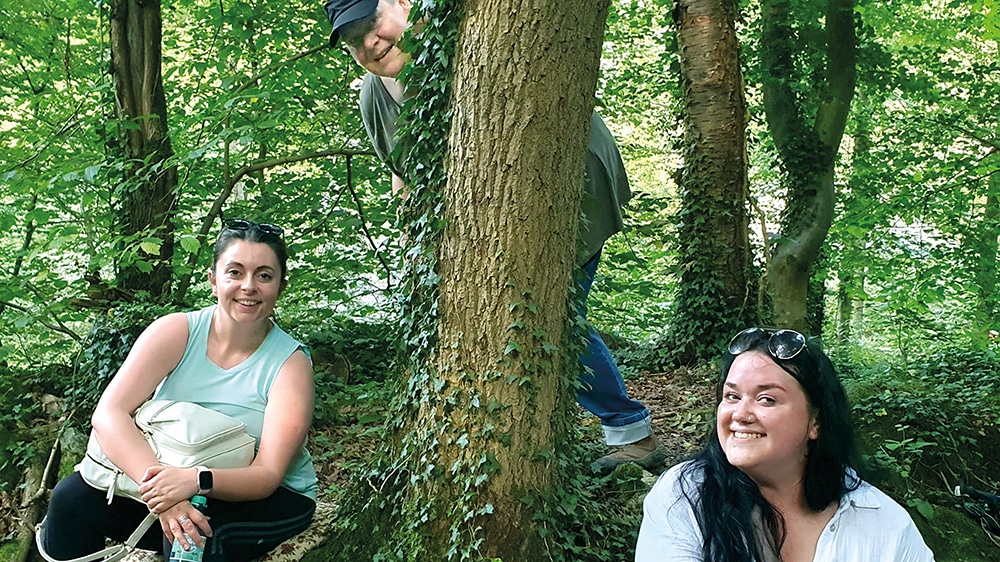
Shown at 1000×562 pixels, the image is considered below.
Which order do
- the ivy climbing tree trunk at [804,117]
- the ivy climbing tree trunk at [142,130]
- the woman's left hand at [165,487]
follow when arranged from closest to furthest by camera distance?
the woman's left hand at [165,487]
the ivy climbing tree trunk at [142,130]
the ivy climbing tree trunk at [804,117]

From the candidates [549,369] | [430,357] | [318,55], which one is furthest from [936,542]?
[318,55]

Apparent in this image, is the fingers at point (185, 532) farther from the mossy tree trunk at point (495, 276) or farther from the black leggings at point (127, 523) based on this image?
the mossy tree trunk at point (495, 276)

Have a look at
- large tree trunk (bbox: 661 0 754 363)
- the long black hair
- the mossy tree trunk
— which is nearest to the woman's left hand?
the mossy tree trunk

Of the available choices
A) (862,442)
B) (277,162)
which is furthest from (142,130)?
(862,442)

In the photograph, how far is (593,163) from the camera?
3373 millimetres

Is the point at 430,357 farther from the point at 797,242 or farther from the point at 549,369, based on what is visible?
the point at 797,242

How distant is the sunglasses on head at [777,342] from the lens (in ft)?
7.44

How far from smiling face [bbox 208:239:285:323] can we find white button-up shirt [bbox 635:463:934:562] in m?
1.59

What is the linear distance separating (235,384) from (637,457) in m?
1.91

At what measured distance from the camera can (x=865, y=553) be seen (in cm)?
214

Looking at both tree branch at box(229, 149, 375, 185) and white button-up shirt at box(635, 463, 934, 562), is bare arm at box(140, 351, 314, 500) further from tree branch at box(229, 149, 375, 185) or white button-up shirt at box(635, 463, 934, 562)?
tree branch at box(229, 149, 375, 185)

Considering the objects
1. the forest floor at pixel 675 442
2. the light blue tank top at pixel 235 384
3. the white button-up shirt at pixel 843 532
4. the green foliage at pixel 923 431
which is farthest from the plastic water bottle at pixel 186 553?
the green foliage at pixel 923 431

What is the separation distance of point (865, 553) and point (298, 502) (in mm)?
1898

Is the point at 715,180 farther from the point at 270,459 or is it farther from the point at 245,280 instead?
the point at 270,459
